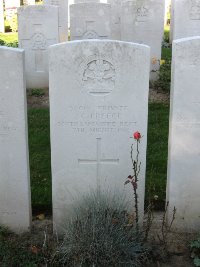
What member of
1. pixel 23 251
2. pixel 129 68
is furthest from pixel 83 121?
pixel 23 251

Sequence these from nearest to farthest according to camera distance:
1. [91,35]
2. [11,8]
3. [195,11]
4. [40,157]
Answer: [40,157], [91,35], [195,11], [11,8]

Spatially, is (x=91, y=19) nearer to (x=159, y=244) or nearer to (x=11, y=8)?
(x=159, y=244)

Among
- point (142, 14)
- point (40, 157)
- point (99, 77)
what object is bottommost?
point (40, 157)

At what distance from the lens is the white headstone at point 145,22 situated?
374 inches

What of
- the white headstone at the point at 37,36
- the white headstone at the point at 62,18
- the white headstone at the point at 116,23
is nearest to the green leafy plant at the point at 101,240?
the white headstone at the point at 37,36

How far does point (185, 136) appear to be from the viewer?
14.1ft

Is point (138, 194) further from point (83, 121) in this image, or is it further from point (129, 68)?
point (129, 68)

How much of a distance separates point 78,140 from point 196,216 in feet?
4.38

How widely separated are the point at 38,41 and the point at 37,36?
0.34 feet

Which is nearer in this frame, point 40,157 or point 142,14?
point 40,157

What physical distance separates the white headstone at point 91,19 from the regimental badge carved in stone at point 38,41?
27.5 inches

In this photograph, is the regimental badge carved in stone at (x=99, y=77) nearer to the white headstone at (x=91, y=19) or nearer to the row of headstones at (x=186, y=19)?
the white headstone at (x=91, y=19)

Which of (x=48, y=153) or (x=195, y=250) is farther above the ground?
(x=48, y=153)

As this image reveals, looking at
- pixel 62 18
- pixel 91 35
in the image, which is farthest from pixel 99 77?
pixel 62 18
